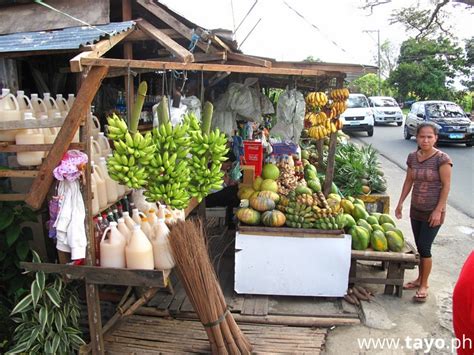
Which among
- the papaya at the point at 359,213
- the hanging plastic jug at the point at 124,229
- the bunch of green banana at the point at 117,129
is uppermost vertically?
the bunch of green banana at the point at 117,129

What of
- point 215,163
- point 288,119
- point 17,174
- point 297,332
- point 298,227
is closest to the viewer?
point 17,174

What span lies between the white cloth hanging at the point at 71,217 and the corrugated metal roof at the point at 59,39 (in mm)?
875

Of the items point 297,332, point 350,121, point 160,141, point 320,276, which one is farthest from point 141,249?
point 350,121

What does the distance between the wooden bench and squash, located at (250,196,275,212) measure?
3.24 ft

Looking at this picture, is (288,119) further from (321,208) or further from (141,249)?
(141,249)

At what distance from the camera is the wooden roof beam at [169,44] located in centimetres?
279

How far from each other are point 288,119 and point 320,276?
6.05ft

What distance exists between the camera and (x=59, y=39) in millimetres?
2867

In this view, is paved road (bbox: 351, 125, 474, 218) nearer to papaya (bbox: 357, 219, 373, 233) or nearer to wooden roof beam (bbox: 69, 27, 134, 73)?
papaya (bbox: 357, 219, 373, 233)

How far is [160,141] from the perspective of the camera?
2.87 meters

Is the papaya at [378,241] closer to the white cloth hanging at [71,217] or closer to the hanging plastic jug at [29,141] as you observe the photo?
the white cloth hanging at [71,217]

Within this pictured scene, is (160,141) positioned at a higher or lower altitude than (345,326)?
higher

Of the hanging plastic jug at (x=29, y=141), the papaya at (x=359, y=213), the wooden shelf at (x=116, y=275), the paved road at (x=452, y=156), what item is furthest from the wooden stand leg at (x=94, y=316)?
the paved road at (x=452, y=156)

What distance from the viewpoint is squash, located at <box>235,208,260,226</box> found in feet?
14.0
